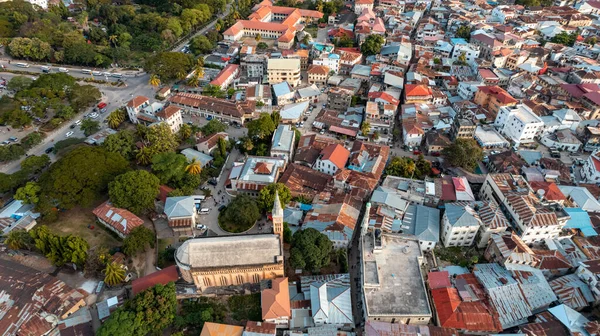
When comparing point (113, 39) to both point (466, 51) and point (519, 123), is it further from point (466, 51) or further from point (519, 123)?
point (519, 123)

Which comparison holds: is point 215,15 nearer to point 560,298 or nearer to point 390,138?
point 390,138

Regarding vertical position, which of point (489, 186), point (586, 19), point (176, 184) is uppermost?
point (586, 19)

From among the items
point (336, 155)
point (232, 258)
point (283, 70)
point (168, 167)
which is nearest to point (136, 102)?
point (168, 167)

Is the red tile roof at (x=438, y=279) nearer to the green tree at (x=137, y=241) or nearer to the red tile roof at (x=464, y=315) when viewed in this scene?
the red tile roof at (x=464, y=315)

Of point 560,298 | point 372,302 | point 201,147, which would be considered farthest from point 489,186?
point 201,147

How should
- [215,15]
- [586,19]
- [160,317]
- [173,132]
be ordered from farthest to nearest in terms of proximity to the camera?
[215,15], [586,19], [173,132], [160,317]
